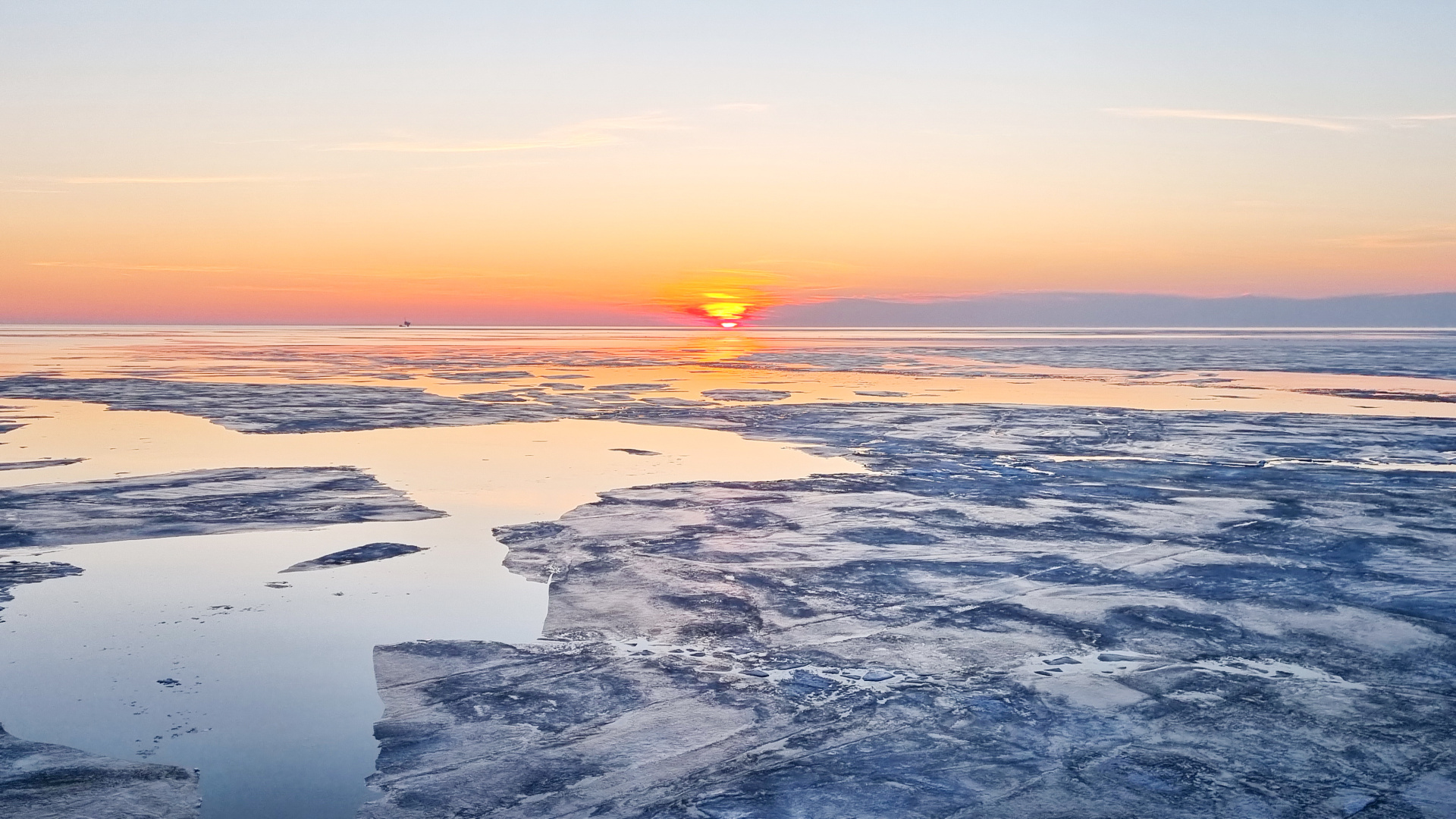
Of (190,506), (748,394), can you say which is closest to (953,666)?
(190,506)

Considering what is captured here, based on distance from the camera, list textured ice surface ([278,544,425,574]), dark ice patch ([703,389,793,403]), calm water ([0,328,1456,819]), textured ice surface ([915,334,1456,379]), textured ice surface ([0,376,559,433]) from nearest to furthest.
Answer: calm water ([0,328,1456,819]) < textured ice surface ([278,544,425,574]) < textured ice surface ([0,376,559,433]) < dark ice patch ([703,389,793,403]) < textured ice surface ([915,334,1456,379])

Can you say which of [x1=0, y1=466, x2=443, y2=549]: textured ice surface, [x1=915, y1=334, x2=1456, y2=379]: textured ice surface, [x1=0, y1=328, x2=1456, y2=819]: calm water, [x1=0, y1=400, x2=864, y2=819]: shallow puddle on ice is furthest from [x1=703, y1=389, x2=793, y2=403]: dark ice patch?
[x1=915, y1=334, x2=1456, y2=379]: textured ice surface

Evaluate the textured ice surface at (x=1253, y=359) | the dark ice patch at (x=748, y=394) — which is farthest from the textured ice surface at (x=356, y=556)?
the textured ice surface at (x=1253, y=359)

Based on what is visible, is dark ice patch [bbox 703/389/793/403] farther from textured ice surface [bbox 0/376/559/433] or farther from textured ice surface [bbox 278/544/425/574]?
textured ice surface [bbox 278/544/425/574]

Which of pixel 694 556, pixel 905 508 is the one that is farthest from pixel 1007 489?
pixel 694 556

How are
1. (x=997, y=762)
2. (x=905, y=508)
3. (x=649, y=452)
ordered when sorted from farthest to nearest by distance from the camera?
1. (x=649, y=452)
2. (x=905, y=508)
3. (x=997, y=762)

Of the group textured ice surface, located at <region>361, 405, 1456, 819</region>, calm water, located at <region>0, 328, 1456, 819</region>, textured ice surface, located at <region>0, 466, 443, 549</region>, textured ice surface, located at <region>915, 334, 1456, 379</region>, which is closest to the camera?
textured ice surface, located at <region>361, 405, 1456, 819</region>

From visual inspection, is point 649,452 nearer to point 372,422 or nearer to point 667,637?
point 372,422

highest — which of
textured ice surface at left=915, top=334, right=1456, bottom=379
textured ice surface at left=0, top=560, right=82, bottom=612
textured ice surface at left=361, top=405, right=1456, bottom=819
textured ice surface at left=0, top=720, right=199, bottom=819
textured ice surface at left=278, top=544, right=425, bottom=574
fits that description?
textured ice surface at left=0, top=560, right=82, bottom=612
